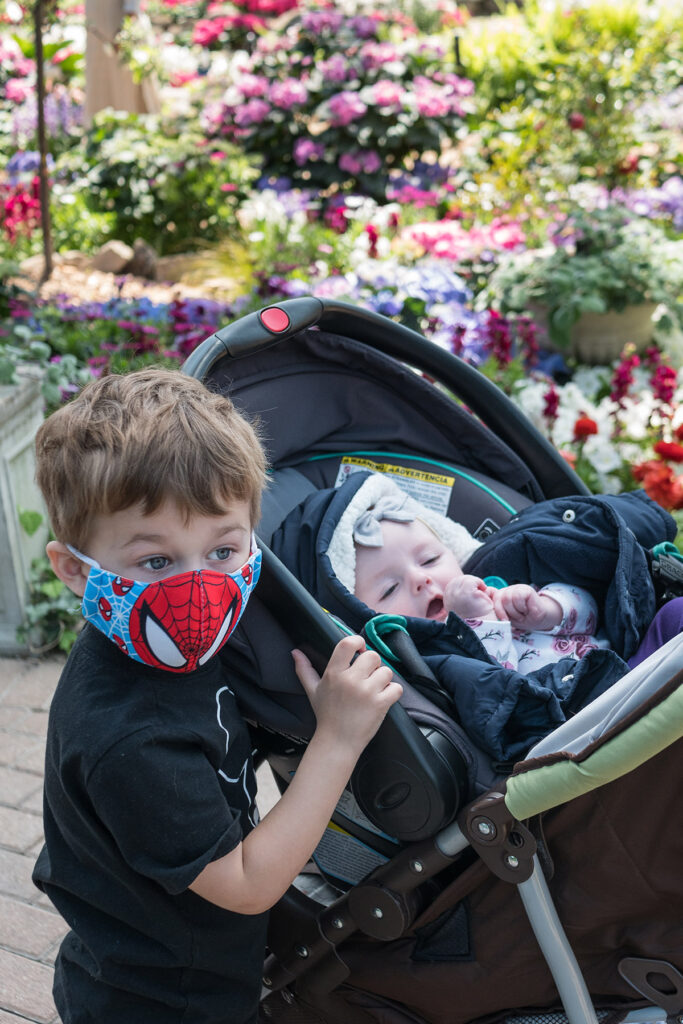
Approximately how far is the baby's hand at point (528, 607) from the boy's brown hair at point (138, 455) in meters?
0.61

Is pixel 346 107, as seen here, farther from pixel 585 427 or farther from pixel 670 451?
pixel 670 451

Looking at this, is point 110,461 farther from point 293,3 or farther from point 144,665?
point 293,3

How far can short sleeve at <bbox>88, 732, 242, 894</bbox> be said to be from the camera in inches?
56.9

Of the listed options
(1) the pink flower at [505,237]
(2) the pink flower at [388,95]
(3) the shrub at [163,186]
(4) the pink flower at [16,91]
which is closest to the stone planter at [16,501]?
(1) the pink flower at [505,237]

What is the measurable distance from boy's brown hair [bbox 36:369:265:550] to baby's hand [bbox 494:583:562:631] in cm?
61

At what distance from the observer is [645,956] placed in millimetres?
1560

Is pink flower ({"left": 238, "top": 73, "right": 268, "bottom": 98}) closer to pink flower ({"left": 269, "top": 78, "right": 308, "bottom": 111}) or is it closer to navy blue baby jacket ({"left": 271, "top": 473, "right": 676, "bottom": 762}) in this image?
pink flower ({"left": 269, "top": 78, "right": 308, "bottom": 111})

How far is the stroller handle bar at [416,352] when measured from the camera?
78.2 inches

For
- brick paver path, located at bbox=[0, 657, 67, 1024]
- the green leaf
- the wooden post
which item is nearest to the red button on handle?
brick paver path, located at bbox=[0, 657, 67, 1024]

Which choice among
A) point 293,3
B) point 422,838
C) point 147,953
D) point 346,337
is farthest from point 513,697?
point 293,3

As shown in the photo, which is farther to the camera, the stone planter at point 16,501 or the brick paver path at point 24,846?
the stone planter at point 16,501

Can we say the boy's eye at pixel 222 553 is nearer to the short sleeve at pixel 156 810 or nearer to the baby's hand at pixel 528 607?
the short sleeve at pixel 156 810

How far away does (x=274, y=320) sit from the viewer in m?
2.00

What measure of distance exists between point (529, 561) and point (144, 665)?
34.0 inches
